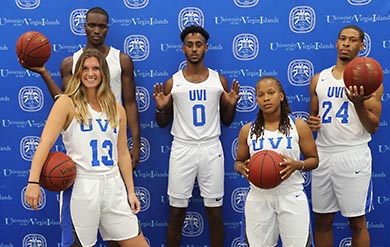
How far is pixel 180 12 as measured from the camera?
4551mm

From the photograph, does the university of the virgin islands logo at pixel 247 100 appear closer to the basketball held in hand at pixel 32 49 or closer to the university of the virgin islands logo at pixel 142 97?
the university of the virgin islands logo at pixel 142 97

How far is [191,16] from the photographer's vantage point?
4.54 metres

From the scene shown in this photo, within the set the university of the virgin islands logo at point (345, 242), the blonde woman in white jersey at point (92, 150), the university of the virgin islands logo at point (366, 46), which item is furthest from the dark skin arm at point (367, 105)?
the blonde woman in white jersey at point (92, 150)

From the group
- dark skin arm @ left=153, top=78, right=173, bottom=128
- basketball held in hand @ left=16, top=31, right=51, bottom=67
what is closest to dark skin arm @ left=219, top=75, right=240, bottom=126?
dark skin arm @ left=153, top=78, right=173, bottom=128

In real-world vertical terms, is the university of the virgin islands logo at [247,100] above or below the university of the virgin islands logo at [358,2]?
below

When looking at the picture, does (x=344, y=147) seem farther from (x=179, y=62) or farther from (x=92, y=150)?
(x=92, y=150)

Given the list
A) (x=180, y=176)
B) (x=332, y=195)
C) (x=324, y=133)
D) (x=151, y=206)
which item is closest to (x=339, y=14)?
(x=324, y=133)

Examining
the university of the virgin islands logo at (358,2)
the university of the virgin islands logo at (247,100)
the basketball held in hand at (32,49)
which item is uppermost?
the university of the virgin islands logo at (358,2)

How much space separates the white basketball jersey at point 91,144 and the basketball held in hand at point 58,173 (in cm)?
7

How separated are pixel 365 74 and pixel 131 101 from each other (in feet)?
6.13

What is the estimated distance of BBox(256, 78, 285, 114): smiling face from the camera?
3.44 meters

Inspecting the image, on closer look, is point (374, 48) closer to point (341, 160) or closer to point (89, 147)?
point (341, 160)

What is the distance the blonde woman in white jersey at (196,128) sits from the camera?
4.27 metres

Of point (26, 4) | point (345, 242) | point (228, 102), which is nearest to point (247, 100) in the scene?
point (228, 102)
